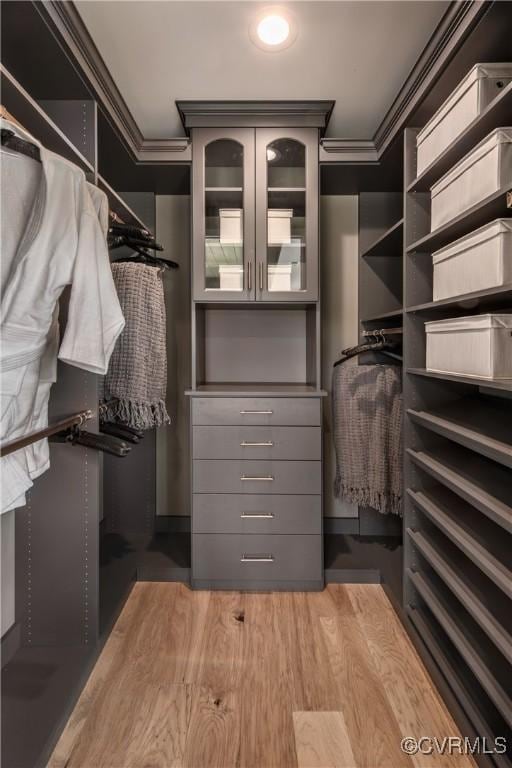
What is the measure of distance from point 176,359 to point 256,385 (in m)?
0.52

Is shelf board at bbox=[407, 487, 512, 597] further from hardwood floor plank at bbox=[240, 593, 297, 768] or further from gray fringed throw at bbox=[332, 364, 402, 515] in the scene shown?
hardwood floor plank at bbox=[240, 593, 297, 768]

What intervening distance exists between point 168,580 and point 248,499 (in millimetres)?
585

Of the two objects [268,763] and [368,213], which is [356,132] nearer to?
[368,213]

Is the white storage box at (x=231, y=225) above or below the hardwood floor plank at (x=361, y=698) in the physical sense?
above

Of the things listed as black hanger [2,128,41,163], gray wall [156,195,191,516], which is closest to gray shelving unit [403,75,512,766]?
black hanger [2,128,41,163]

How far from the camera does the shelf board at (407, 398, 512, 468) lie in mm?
1168

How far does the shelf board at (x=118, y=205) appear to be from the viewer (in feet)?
5.94

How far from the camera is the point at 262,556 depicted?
212cm

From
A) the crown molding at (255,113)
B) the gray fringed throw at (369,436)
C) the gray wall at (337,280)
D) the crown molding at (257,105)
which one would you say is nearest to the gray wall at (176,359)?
the crown molding at (257,105)

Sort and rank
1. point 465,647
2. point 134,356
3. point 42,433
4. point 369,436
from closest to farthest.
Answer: point 42,433
point 465,647
point 134,356
point 369,436

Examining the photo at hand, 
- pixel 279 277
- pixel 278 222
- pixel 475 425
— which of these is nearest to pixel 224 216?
pixel 278 222

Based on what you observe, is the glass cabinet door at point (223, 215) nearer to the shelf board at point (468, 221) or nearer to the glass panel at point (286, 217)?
the glass panel at point (286, 217)

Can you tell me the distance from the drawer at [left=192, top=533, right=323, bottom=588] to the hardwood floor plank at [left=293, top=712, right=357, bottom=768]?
0.73 metres

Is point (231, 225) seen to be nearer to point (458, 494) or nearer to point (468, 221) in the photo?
point (468, 221)
